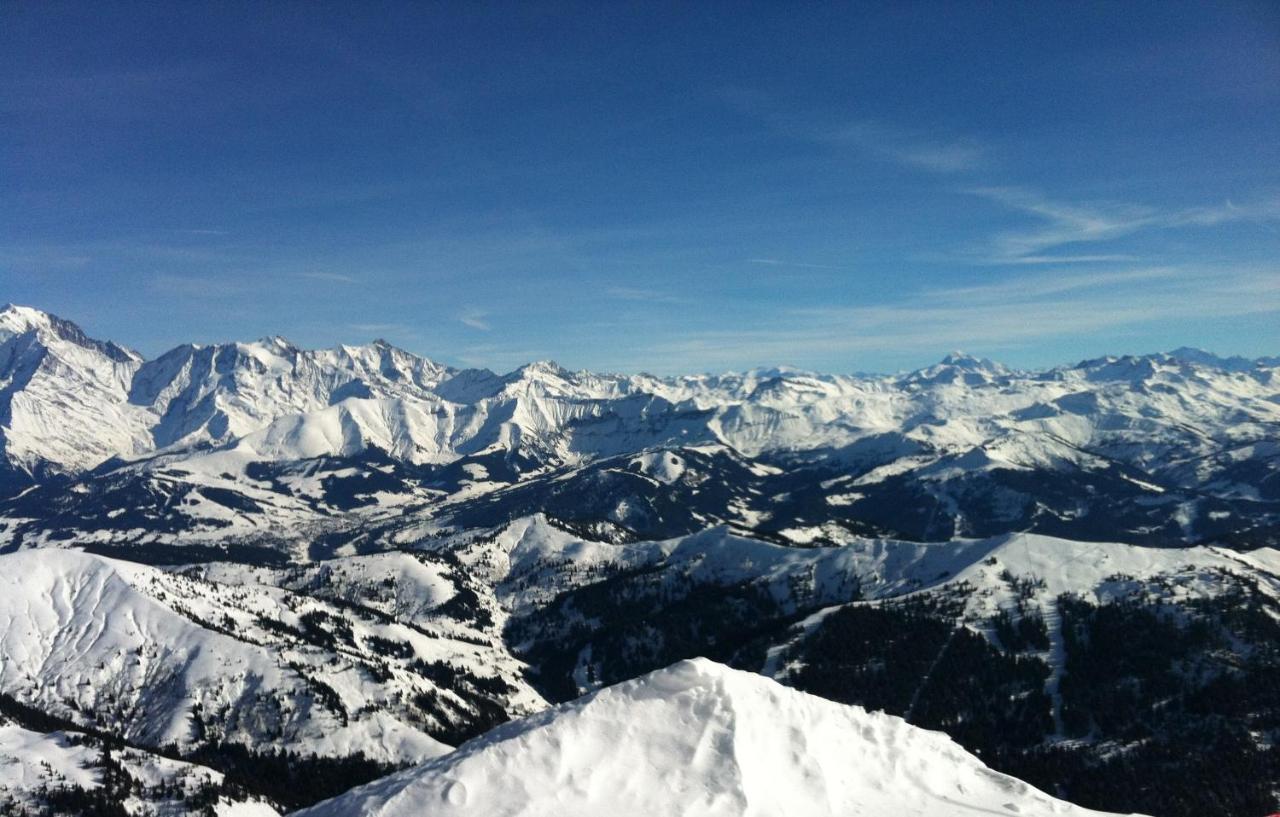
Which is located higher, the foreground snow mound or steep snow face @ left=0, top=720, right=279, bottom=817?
the foreground snow mound

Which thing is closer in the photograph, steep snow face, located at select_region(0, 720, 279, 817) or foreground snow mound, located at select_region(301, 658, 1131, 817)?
foreground snow mound, located at select_region(301, 658, 1131, 817)

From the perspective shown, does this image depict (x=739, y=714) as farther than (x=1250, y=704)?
No

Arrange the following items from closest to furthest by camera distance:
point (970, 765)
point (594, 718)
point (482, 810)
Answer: point (482, 810), point (594, 718), point (970, 765)

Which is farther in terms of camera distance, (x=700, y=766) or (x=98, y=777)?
(x=98, y=777)

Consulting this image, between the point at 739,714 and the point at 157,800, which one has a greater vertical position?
the point at 739,714

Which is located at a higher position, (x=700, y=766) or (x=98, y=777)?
(x=700, y=766)

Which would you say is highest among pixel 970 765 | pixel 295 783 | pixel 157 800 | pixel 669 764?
pixel 669 764

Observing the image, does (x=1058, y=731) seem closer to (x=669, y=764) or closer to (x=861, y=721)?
(x=861, y=721)

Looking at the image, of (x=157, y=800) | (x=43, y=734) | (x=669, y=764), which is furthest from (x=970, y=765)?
(x=43, y=734)
